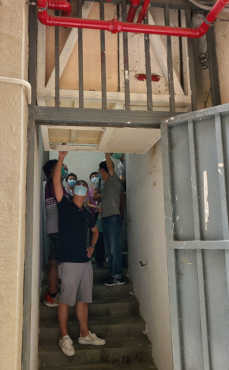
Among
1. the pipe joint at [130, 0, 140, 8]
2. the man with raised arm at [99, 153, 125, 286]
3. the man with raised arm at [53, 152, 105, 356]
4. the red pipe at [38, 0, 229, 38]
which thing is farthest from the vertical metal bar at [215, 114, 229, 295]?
the man with raised arm at [99, 153, 125, 286]

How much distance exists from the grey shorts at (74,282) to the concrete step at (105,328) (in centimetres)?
50

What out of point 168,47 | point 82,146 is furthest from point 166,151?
point 82,146

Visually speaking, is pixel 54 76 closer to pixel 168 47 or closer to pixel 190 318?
pixel 168 47

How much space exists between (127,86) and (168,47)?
48cm

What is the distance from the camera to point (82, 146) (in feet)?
12.8

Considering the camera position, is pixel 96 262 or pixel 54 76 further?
pixel 96 262

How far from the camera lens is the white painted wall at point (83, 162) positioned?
22.2 ft

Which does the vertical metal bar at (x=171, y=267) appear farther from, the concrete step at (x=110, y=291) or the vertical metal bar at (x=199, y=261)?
the concrete step at (x=110, y=291)

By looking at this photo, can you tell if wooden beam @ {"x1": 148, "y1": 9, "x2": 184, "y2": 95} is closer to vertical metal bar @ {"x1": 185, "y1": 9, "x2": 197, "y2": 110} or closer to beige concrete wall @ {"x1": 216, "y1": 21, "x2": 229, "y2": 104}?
vertical metal bar @ {"x1": 185, "y1": 9, "x2": 197, "y2": 110}

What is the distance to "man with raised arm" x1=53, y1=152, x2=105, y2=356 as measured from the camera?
369 centimetres

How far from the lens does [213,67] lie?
2.95 meters

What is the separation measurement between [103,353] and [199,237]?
6.70ft

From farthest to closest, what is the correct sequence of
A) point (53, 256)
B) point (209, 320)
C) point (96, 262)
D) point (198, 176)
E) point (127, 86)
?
point (96, 262), point (53, 256), point (127, 86), point (198, 176), point (209, 320)

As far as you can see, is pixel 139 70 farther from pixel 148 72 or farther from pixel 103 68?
pixel 103 68
